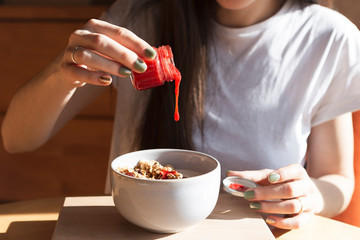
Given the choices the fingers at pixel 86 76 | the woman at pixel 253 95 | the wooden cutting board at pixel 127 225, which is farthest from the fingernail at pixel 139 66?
the woman at pixel 253 95

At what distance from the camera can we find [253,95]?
1.23m

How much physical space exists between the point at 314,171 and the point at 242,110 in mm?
251

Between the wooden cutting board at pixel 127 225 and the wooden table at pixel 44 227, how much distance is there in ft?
0.21

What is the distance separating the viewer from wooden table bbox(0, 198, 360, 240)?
82 centimetres

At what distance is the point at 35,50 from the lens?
2371 mm

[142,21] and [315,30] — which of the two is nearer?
[315,30]

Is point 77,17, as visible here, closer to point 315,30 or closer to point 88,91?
point 88,91

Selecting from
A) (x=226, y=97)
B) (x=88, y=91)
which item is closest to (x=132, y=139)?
(x=88, y=91)

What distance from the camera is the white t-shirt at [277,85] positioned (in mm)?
1204

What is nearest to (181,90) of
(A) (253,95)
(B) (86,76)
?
(A) (253,95)

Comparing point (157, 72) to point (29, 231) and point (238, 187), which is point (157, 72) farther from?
point (29, 231)

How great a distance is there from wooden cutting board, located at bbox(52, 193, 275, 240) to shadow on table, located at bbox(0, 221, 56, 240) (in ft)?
0.18

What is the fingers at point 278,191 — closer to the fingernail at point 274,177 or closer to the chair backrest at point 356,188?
the fingernail at point 274,177

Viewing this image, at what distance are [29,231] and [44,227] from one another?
0.03 metres
